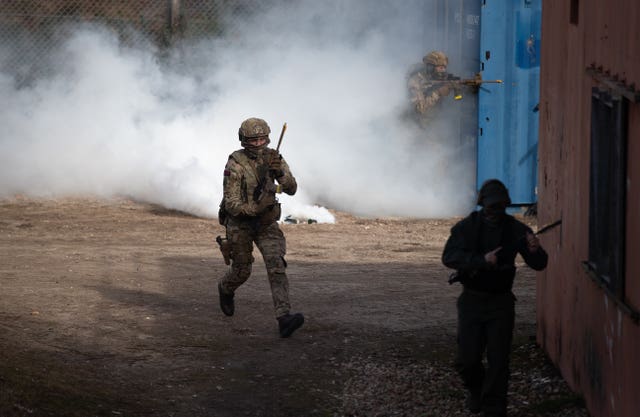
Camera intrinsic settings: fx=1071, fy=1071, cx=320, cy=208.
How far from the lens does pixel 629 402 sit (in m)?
5.29

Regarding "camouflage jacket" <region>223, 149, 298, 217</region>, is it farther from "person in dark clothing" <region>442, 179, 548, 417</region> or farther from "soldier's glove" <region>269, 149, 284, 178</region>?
"person in dark clothing" <region>442, 179, 548, 417</region>

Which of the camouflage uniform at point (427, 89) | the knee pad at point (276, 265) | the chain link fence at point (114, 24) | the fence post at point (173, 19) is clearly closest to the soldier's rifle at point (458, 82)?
the camouflage uniform at point (427, 89)

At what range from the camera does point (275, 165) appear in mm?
8414

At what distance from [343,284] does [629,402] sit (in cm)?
546

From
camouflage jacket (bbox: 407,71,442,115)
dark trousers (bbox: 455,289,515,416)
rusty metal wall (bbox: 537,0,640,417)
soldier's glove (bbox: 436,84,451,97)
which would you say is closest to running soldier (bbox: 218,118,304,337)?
rusty metal wall (bbox: 537,0,640,417)

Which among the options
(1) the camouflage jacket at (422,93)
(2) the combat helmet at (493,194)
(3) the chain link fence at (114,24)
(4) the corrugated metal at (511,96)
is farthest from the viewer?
(3) the chain link fence at (114,24)

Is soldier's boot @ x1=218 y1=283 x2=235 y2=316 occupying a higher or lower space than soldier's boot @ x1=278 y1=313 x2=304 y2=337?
higher

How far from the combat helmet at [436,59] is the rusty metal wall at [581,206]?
666 cm

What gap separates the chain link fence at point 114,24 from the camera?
17031mm

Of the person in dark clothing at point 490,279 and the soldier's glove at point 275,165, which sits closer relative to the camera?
the person in dark clothing at point 490,279

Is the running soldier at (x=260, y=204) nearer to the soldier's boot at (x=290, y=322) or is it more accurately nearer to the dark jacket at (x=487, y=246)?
the soldier's boot at (x=290, y=322)

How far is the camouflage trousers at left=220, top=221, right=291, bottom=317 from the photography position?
337 inches

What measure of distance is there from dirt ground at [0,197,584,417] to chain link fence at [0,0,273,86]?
4171mm

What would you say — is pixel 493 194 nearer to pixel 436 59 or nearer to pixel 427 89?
pixel 436 59
